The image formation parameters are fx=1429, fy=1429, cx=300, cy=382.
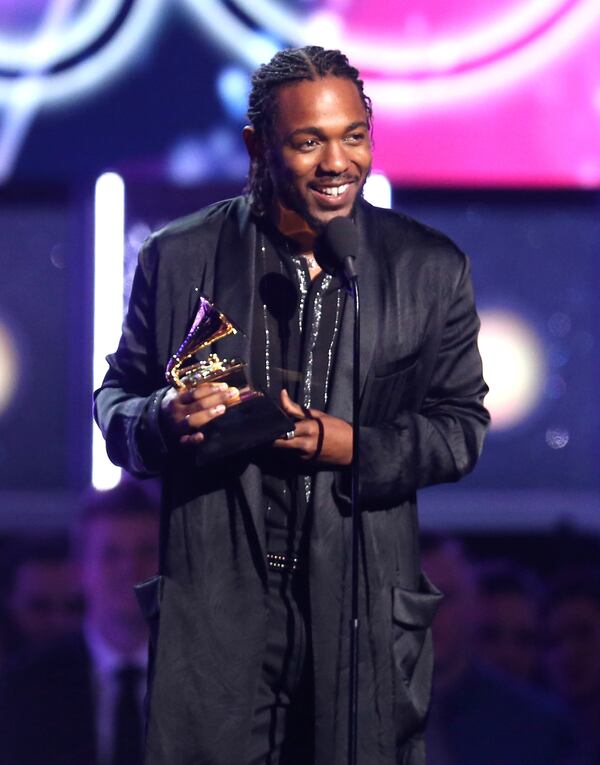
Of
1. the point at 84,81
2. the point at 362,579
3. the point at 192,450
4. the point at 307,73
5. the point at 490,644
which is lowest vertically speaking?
the point at 490,644

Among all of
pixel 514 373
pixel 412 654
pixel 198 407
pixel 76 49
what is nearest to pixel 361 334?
pixel 198 407

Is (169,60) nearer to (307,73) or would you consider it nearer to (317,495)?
(307,73)

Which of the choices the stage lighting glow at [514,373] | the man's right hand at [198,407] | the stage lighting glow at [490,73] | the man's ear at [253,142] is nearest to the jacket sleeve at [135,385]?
the man's right hand at [198,407]

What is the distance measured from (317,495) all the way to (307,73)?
611 millimetres

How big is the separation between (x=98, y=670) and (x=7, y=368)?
3.76 ft

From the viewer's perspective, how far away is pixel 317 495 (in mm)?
1999

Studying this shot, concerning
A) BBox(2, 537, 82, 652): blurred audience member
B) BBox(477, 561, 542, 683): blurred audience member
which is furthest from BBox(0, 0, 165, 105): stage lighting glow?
BBox(477, 561, 542, 683): blurred audience member

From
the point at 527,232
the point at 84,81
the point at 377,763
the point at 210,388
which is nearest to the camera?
the point at 210,388

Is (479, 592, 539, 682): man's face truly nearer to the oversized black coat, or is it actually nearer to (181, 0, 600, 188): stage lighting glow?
(181, 0, 600, 188): stage lighting glow

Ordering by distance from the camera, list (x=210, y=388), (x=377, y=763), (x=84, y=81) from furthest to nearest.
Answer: (x=84, y=81) < (x=377, y=763) < (x=210, y=388)

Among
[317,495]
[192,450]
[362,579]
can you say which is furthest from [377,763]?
[192,450]

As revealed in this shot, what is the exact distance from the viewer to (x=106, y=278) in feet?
12.8

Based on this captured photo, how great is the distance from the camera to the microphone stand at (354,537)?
190 centimetres

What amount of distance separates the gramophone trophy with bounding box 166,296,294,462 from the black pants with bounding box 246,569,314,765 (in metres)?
0.25
